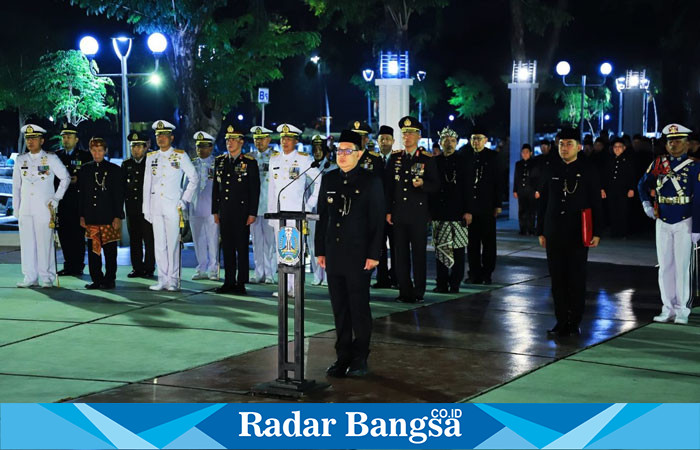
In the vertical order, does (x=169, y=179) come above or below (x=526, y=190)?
above

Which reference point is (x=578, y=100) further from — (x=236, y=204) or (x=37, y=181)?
(x=37, y=181)

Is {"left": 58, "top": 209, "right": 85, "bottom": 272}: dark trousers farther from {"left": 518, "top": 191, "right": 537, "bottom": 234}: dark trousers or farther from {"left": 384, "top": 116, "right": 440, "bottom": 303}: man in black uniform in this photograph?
{"left": 518, "top": 191, "right": 537, "bottom": 234}: dark trousers

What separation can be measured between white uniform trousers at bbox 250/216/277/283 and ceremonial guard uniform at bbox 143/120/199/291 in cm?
116

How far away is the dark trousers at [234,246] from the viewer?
516 inches

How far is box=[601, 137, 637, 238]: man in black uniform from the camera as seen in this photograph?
779 inches

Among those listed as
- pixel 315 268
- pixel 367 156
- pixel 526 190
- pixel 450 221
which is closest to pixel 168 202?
pixel 315 268

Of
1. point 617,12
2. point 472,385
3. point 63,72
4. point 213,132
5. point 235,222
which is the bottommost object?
point 472,385

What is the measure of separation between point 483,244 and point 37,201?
19.1 ft

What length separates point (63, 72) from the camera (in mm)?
37031

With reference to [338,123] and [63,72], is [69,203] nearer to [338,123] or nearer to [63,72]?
[63,72]

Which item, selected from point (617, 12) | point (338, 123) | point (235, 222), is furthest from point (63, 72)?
point (338, 123)

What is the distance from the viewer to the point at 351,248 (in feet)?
27.4

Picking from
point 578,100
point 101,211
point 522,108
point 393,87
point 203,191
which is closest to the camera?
point 101,211

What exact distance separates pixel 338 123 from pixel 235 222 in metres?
58.3
